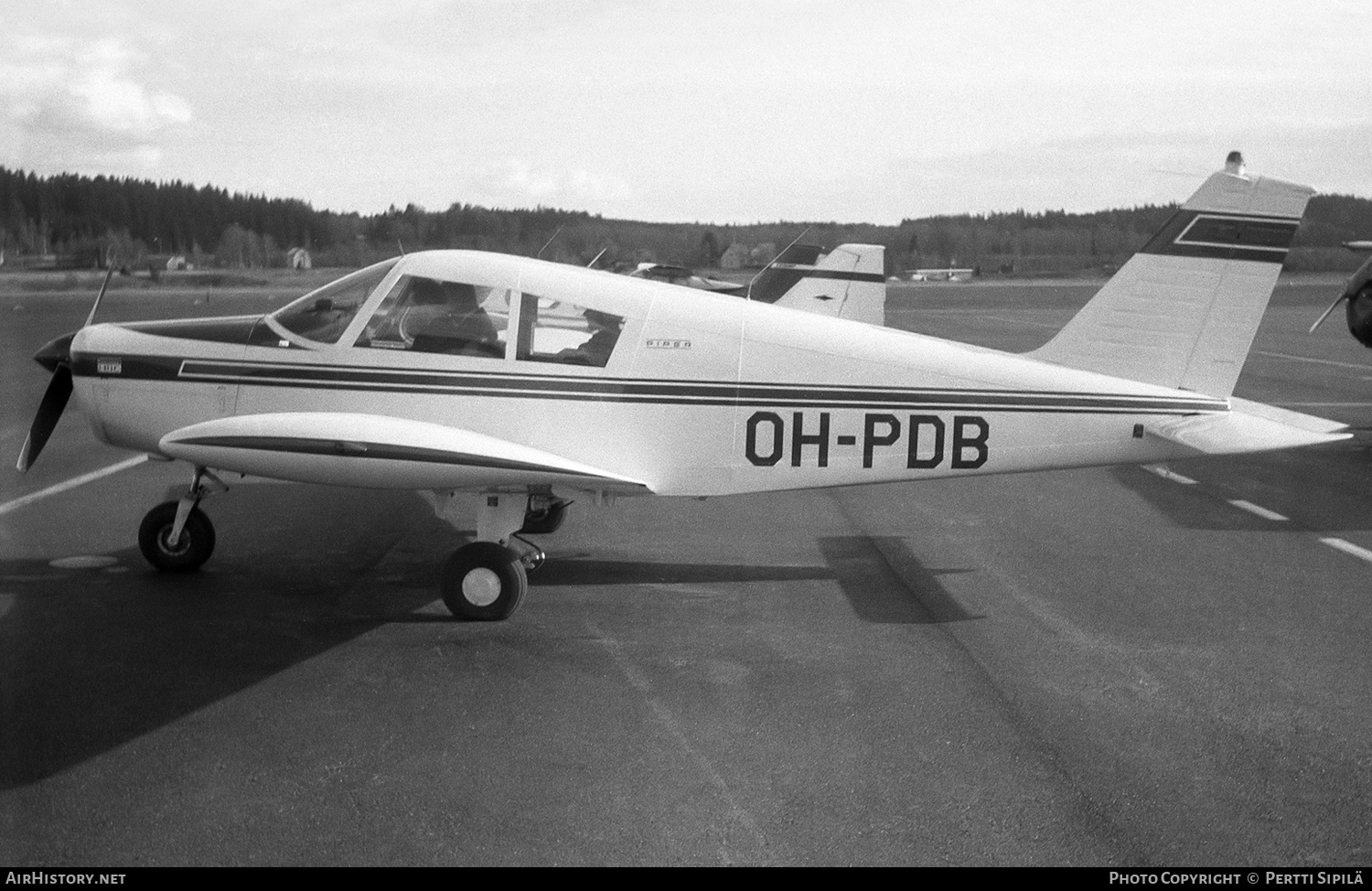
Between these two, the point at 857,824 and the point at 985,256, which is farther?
the point at 985,256

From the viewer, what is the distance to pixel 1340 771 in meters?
4.70

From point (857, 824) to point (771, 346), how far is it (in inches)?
136

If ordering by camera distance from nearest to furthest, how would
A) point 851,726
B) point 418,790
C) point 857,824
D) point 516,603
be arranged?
point 857,824
point 418,790
point 851,726
point 516,603

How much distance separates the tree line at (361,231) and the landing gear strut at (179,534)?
10.6 ft

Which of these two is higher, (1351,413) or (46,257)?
(46,257)

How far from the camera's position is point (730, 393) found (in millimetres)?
7016

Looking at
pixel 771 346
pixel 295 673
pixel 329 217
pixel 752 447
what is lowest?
pixel 295 673

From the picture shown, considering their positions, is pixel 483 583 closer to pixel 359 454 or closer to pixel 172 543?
pixel 359 454

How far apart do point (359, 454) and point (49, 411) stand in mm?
2786

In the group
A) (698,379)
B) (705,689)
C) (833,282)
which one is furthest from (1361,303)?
(705,689)

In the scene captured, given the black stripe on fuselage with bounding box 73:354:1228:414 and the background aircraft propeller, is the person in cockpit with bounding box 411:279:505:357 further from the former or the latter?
the background aircraft propeller

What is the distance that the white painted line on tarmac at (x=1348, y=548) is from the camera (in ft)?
27.1

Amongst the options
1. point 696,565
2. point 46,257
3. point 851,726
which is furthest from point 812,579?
point 46,257

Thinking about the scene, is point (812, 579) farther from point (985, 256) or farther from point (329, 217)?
point (985, 256)
